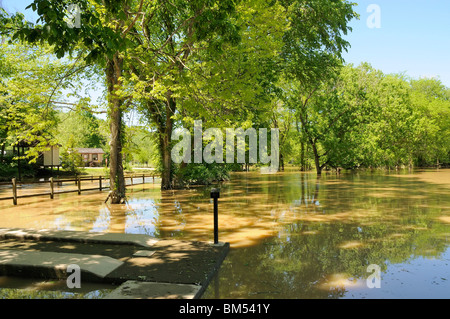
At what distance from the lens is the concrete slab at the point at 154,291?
4.13 m

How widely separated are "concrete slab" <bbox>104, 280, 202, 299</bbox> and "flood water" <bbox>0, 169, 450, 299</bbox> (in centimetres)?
37

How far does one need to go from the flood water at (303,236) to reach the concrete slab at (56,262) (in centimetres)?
190

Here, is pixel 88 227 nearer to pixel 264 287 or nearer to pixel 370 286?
pixel 264 287

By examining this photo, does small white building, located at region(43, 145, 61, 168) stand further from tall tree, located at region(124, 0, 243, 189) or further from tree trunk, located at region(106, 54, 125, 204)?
tree trunk, located at region(106, 54, 125, 204)

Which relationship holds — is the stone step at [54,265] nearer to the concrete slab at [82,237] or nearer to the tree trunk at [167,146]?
the concrete slab at [82,237]

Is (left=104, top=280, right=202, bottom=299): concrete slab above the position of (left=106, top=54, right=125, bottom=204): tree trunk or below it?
below

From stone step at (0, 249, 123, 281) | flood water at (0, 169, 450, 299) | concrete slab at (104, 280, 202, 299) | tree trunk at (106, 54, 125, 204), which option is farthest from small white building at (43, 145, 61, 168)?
concrete slab at (104, 280, 202, 299)

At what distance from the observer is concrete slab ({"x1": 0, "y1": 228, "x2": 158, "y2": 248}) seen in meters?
6.96

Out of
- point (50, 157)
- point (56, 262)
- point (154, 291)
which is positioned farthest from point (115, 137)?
point (50, 157)

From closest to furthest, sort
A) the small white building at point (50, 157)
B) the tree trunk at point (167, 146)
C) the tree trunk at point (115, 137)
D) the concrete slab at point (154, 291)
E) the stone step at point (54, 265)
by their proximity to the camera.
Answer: the concrete slab at point (154, 291)
the stone step at point (54, 265)
the tree trunk at point (115, 137)
the tree trunk at point (167, 146)
the small white building at point (50, 157)

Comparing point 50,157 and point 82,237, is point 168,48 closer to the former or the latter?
point 82,237

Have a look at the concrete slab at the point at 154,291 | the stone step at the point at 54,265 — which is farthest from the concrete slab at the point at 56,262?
the concrete slab at the point at 154,291
